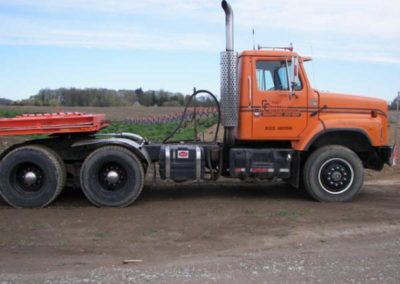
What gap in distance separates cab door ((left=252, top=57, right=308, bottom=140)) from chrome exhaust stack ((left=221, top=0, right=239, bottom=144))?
1.09ft

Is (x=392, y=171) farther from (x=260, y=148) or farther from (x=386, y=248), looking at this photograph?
(x=386, y=248)

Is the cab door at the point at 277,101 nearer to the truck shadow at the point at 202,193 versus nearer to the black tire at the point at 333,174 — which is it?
the black tire at the point at 333,174

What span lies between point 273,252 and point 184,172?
3691 millimetres

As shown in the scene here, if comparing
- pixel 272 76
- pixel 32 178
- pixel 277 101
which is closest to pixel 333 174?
pixel 277 101

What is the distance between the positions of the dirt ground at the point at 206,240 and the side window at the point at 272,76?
2089 mm

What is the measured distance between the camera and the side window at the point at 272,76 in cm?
1047

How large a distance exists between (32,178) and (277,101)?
4548 millimetres

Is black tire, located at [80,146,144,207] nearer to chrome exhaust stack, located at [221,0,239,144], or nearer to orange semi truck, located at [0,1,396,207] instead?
orange semi truck, located at [0,1,396,207]

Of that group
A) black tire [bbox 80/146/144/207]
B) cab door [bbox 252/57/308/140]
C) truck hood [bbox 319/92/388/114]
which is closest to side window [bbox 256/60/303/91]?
cab door [bbox 252/57/308/140]

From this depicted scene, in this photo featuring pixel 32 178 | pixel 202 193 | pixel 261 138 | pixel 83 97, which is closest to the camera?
pixel 32 178

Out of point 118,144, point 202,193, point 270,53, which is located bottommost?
point 202,193

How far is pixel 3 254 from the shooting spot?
6941 mm

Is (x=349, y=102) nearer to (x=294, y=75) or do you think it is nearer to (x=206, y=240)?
(x=294, y=75)

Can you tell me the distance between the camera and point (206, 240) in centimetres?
773
